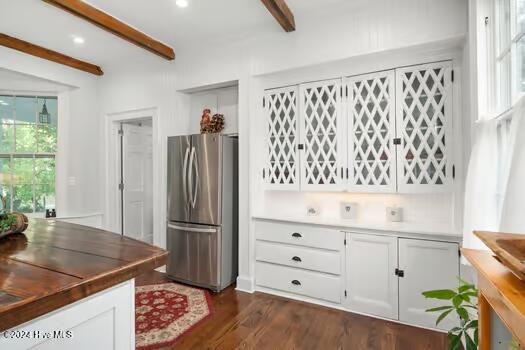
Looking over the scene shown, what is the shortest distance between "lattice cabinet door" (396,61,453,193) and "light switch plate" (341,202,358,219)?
19.7 inches

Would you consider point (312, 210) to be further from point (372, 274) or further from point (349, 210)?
point (372, 274)

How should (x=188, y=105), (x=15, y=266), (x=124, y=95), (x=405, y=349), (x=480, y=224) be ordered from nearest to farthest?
(x=15, y=266) < (x=480, y=224) < (x=405, y=349) < (x=188, y=105) < (x=124, y=95)

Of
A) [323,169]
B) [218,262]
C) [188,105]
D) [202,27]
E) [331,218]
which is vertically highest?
[202,27]

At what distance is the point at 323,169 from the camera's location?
2.88m

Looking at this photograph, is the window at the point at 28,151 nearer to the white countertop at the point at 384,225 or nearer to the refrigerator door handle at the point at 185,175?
the refrigerator door handle at the point at 185,175

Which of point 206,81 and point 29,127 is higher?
point 206,81

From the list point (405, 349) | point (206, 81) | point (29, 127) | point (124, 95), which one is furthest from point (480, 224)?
point (29, 127)

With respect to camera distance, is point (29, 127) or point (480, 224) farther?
point (29, 127)

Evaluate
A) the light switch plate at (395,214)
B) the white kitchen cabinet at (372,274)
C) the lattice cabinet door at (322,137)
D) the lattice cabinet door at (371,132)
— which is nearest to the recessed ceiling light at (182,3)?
the lattice cabinet door at (322,137)

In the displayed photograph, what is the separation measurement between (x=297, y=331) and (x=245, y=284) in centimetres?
93

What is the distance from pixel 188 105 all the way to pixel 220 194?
4.84 ft

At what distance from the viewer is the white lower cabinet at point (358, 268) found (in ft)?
7.52

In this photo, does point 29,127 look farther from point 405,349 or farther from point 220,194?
point 405,349

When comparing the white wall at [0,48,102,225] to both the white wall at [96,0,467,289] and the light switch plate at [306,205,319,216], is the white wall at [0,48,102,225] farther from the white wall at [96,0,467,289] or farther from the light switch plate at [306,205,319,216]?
the light switch plate at [306,205,319,216]
